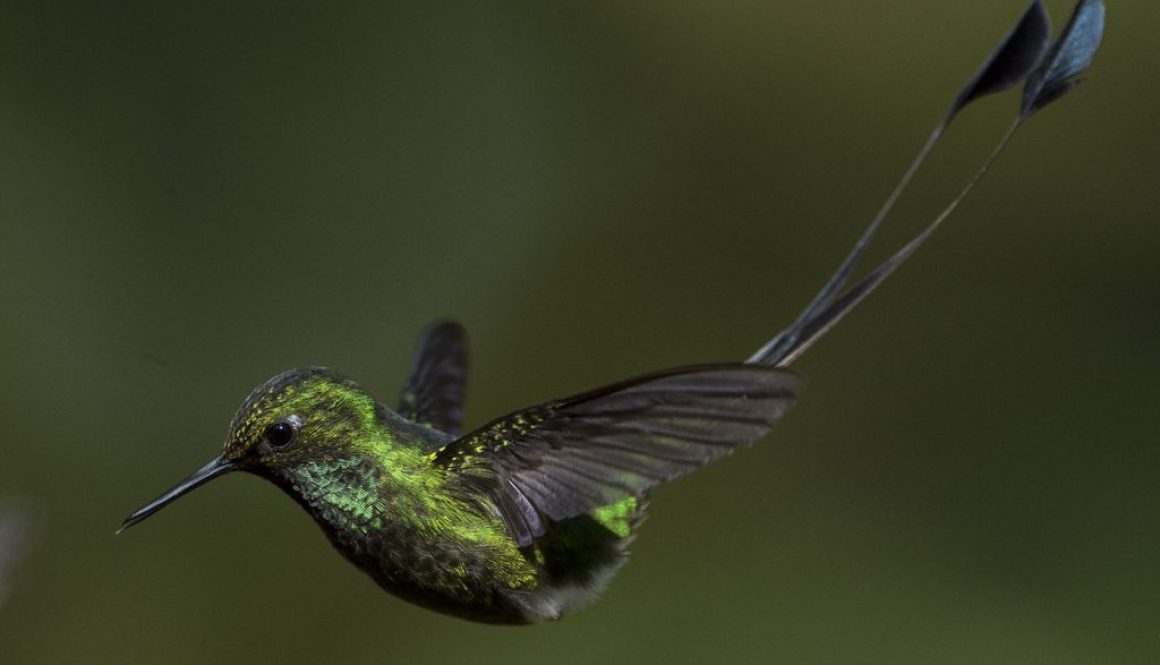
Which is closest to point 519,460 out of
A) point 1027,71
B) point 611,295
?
point 1027,71

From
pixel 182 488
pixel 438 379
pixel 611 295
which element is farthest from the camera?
pixel 611 295

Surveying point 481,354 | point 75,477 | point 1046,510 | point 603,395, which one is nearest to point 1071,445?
point 1046,510

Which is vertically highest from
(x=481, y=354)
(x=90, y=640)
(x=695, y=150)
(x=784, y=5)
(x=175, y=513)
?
(x=784, y=5)

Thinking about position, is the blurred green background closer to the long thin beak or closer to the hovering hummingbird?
the hovering hummingbird

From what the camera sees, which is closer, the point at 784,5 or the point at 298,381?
the point at 298,381

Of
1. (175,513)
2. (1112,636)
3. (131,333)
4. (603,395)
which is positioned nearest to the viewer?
(603,395)

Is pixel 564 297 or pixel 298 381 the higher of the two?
pixel 564 297

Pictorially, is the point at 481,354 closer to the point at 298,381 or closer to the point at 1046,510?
the point at 1046,510

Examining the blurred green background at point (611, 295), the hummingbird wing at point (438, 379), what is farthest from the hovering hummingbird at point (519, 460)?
the blurred green background at point (611, 295)

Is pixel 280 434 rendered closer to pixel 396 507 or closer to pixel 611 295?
pixel 396 507
